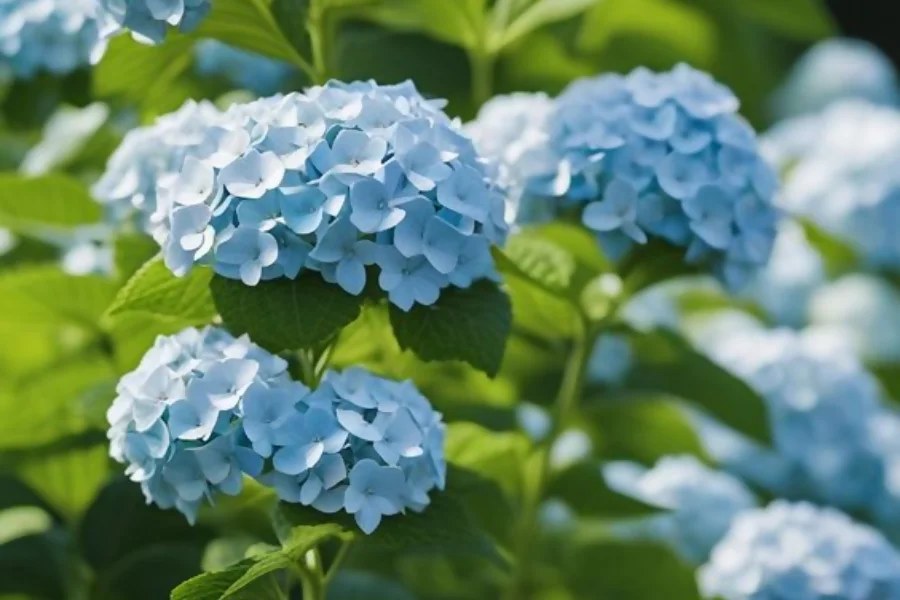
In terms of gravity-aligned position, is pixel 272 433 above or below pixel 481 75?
above

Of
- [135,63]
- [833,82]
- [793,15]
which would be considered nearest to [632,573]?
[135,63]

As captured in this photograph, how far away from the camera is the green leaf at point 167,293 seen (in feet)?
4.03

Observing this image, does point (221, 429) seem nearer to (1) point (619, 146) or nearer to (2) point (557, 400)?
(1) point (619, 146)

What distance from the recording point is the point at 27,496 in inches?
66.4

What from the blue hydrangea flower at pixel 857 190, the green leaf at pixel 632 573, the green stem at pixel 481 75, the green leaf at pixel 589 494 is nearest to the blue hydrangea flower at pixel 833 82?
the blue hydrangea flower at pixel 857 190

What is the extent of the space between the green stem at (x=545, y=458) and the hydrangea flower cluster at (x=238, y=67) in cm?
50

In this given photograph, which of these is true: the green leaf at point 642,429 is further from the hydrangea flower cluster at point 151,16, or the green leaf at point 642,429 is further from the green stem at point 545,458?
the hydrangea flower cluster at point 151,16

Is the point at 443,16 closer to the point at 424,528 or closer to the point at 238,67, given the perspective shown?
the point at 238,67

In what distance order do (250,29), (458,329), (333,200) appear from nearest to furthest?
1. (333,200)
2. (458,329)
3. (250,29)

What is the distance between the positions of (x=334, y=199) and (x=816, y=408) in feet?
3.48

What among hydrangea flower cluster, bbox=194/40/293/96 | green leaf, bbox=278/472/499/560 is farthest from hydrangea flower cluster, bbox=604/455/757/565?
green leaf, bbox=278/472/499/560

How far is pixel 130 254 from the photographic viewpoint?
1500mm

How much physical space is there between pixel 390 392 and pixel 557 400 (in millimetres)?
581

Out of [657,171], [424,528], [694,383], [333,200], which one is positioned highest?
→ [333,200]
